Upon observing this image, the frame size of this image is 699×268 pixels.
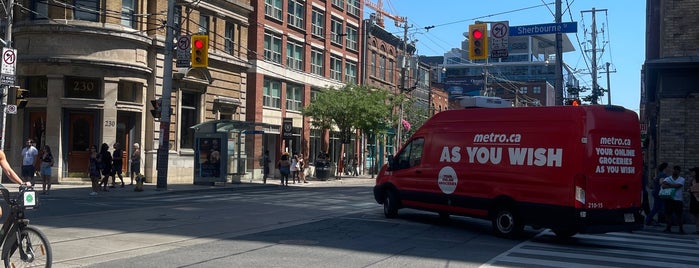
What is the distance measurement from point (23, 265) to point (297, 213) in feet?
32.4

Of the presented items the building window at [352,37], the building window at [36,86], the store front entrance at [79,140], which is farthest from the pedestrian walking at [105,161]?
the building window at [352,37]

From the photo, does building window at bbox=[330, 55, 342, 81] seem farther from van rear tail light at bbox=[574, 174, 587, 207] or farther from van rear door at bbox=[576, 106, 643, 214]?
van rear tail light at bbox=[574, 174, 587, 207]

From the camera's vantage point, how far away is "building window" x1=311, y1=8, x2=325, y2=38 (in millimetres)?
46344

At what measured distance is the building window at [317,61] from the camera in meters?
46.6

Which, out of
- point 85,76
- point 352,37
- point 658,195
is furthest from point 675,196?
point 352,37

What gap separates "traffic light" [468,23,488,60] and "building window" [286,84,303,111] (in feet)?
80.9

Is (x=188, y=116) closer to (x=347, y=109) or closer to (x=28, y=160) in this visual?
(x=347, y=109)

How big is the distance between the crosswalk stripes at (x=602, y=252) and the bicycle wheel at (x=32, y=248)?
5759 mm

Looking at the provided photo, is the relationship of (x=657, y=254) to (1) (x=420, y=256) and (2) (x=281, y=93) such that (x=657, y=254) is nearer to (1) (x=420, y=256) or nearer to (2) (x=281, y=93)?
(1) (x=420, y=256)

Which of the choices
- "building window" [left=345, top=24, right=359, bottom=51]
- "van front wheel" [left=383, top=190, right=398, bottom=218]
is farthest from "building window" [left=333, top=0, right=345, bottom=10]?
"van front wheel" [left=383, top=190, right=398, bottom=218]

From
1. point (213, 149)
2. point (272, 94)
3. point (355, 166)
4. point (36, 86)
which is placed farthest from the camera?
point (355, 166)

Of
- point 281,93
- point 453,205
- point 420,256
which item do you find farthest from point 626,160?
point 281,93

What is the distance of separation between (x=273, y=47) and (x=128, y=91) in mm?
13370

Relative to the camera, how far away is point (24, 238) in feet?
23.7
